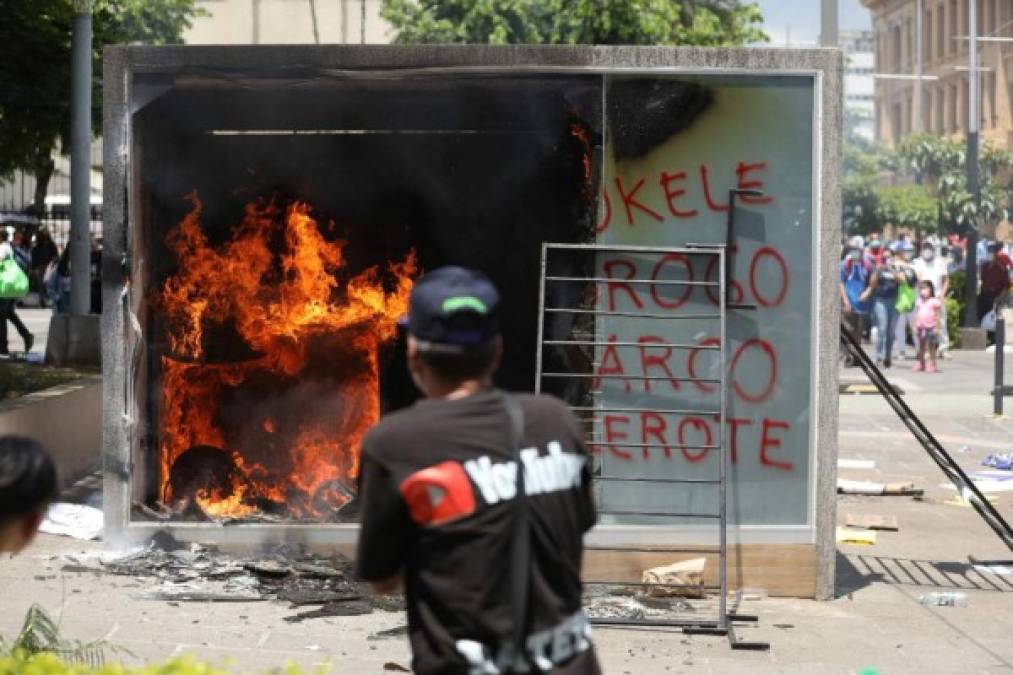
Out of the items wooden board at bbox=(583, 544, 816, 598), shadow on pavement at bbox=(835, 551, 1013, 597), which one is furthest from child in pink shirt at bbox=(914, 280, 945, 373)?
wooden board at bbox=(583, 544, 816, 598)

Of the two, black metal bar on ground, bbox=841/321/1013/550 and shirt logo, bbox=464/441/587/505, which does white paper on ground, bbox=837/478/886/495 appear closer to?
black metal bar on ground, bbox=841/321/1013/550

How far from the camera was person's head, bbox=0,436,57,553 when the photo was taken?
11.5ft

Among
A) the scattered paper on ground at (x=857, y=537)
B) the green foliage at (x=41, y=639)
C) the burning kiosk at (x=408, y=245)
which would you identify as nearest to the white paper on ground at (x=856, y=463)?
the scattered paper on ground at (x=857, y=537)

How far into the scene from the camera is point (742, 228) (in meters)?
8.80

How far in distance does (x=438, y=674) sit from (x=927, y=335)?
21.5 metres

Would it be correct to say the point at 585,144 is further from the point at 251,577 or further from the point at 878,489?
the point at 878,489

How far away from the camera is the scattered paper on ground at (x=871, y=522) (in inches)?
446

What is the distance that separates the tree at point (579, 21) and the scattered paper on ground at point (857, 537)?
80.4 ft

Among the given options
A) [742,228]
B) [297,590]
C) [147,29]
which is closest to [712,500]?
[742,228]

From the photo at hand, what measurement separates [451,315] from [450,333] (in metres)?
0.04

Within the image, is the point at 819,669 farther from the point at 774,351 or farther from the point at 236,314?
the point at 236,314

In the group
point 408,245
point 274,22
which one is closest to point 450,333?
point 408,245

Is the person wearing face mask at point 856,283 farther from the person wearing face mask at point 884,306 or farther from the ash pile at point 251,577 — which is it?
the ash pile at point 251,577

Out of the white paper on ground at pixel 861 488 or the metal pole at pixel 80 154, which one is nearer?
the white paper on ground at pixel 861 488
